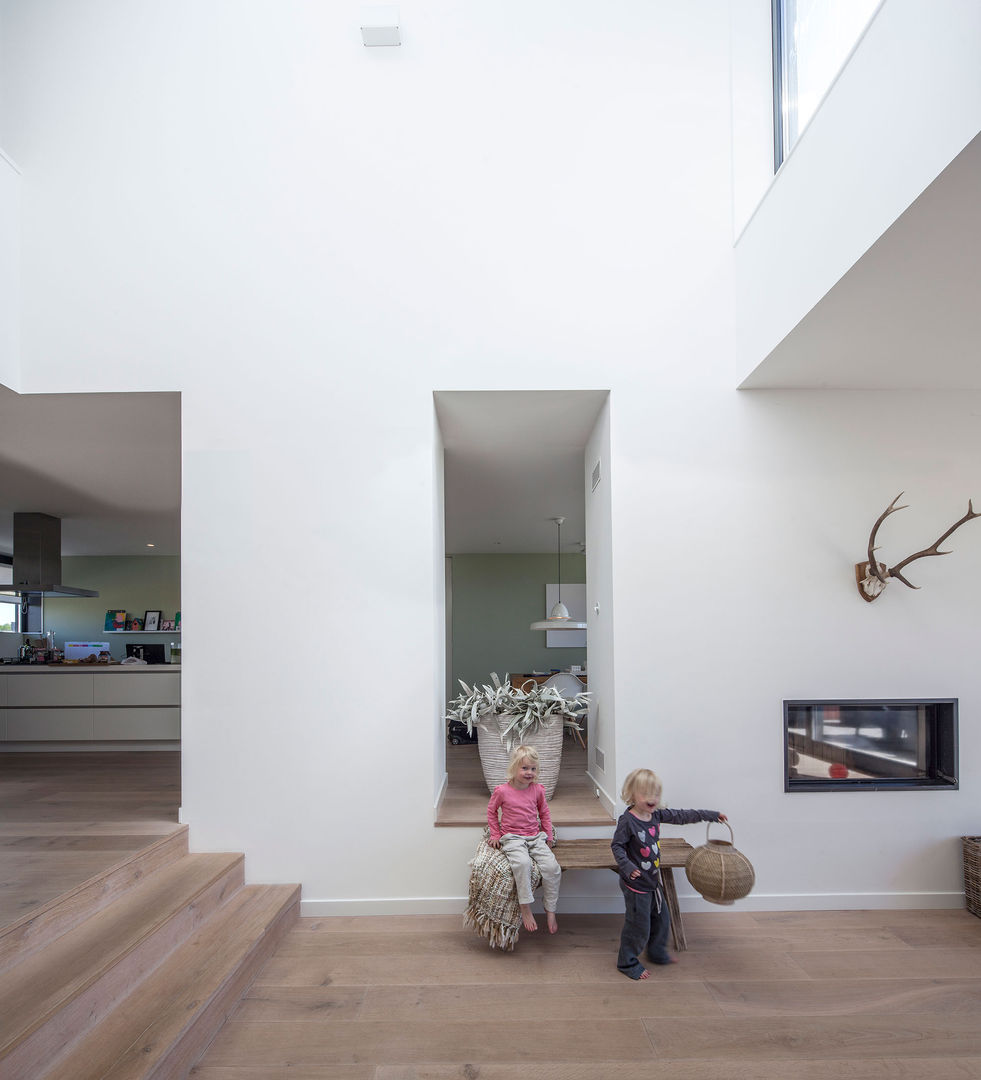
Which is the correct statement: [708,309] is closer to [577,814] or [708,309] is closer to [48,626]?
[577,814]

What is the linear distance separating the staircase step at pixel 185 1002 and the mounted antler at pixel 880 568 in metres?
3.04

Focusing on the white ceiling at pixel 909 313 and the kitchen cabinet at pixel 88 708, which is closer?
the white ceiling at pixel 909 313

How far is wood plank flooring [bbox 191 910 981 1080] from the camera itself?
2.37m

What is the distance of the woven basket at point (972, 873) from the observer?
3463mm

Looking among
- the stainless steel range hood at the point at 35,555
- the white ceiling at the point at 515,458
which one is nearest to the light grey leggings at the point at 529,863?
the white ceiling at the point at 515,458

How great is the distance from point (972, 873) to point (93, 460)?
557cm

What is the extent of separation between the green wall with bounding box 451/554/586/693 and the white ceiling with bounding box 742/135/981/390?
7.13m

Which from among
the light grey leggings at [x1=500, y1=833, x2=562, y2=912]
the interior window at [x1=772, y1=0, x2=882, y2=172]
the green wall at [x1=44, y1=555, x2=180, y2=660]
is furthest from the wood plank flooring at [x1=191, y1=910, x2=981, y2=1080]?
the green wall at [x1=44, y1=555, x2=180, y2=660]

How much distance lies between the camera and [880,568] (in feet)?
11.6

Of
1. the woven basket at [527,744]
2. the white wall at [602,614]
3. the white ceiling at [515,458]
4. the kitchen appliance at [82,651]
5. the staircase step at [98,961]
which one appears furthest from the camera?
the kitchen appliance at [82,651]

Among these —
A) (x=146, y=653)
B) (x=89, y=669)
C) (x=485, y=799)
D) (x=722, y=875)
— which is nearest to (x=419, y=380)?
(x=485, y=799)

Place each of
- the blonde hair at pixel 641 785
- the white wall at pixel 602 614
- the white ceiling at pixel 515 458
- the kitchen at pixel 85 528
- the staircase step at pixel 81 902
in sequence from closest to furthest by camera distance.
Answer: the staircase step at pixel 81 902 → the blonde hair at pixel 641 785 → the white wall at pixel 602 614 → the white ceiling at pixel 515 458 → the kitchen at pixel 85 528

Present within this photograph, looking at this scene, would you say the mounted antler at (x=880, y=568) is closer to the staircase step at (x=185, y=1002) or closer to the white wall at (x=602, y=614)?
the white wall at (x=602, y=614)

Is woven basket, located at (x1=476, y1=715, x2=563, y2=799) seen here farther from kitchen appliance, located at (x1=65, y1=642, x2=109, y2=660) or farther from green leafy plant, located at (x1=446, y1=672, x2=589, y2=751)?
kitchen appliance, located at (x1=65, y1=642, x2=109, y2=660)
